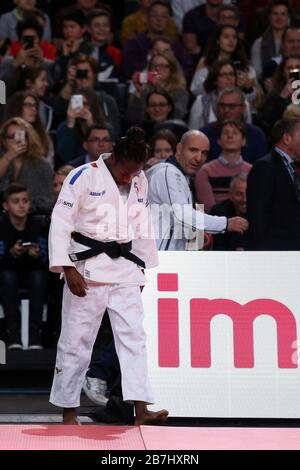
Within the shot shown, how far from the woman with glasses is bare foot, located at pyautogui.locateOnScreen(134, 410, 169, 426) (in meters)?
4.77

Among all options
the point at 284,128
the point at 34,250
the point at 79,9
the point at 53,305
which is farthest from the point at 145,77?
the point at 284,128

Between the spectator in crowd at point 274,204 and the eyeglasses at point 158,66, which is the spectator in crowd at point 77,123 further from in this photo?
the spectator in crowd at point 274,204

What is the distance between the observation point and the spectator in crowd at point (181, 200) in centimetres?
854

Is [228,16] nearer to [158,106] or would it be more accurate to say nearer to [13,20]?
[158,106]

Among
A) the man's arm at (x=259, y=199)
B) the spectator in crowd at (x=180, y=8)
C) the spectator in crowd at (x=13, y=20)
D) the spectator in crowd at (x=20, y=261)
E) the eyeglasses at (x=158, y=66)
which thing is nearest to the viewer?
the man's arm at (x=259, y=199)

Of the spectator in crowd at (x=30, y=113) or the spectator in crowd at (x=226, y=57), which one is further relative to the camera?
the spectator in crowd at (x=226, y=57)

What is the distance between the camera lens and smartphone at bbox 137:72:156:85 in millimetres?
11797

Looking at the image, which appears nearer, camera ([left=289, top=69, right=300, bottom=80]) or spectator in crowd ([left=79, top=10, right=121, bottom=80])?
camera ([left=289, top=69, right=300, bottom=80])

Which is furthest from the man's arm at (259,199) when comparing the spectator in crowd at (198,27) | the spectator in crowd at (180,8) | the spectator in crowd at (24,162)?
the spectator in crowd at (180,8)

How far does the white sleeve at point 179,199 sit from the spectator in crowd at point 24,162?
208 centimetres

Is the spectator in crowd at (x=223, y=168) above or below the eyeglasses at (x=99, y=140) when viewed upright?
below

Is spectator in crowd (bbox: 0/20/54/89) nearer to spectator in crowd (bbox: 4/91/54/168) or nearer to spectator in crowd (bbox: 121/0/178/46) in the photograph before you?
spectator in crowd (bbox: 4/91/54/168)

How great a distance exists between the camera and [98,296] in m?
7.36
